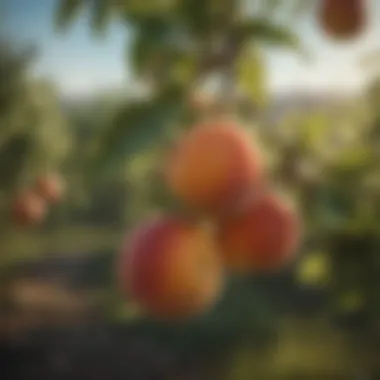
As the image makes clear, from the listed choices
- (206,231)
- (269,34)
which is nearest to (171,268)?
(206,231)

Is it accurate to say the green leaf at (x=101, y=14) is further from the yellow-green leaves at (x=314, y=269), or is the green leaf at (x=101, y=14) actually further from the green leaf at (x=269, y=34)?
the yellow-green leaves at (x=314, y=269)

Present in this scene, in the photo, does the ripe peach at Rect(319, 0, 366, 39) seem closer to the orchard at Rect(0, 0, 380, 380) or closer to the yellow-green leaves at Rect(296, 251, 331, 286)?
the orchard at Rect(0, 0, 380, 380)

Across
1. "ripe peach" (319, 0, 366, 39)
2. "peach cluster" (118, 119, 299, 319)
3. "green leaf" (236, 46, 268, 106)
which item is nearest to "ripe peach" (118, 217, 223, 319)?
"peach cluster" (118, 119, 299, 319)

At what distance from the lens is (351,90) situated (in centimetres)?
102

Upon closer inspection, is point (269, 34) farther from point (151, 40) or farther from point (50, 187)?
point (50, 187)

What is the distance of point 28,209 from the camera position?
1.00 m

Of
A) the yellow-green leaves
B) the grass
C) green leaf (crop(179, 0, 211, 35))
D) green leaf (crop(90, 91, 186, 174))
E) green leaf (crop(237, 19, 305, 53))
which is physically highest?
green leaf (crop(179, 0, 211, 35))

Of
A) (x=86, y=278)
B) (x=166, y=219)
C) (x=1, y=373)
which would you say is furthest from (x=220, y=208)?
(x=1, y=373)

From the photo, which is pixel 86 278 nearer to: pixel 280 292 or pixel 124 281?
pixel 124 281

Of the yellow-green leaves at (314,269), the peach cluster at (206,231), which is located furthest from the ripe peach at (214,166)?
the yellow-green leaves at (314,269)

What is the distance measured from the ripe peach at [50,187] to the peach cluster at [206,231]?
0.09 meters

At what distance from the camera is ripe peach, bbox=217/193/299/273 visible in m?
0.94

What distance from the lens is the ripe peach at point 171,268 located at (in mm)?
931

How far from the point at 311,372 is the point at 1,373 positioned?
337 millimetres
